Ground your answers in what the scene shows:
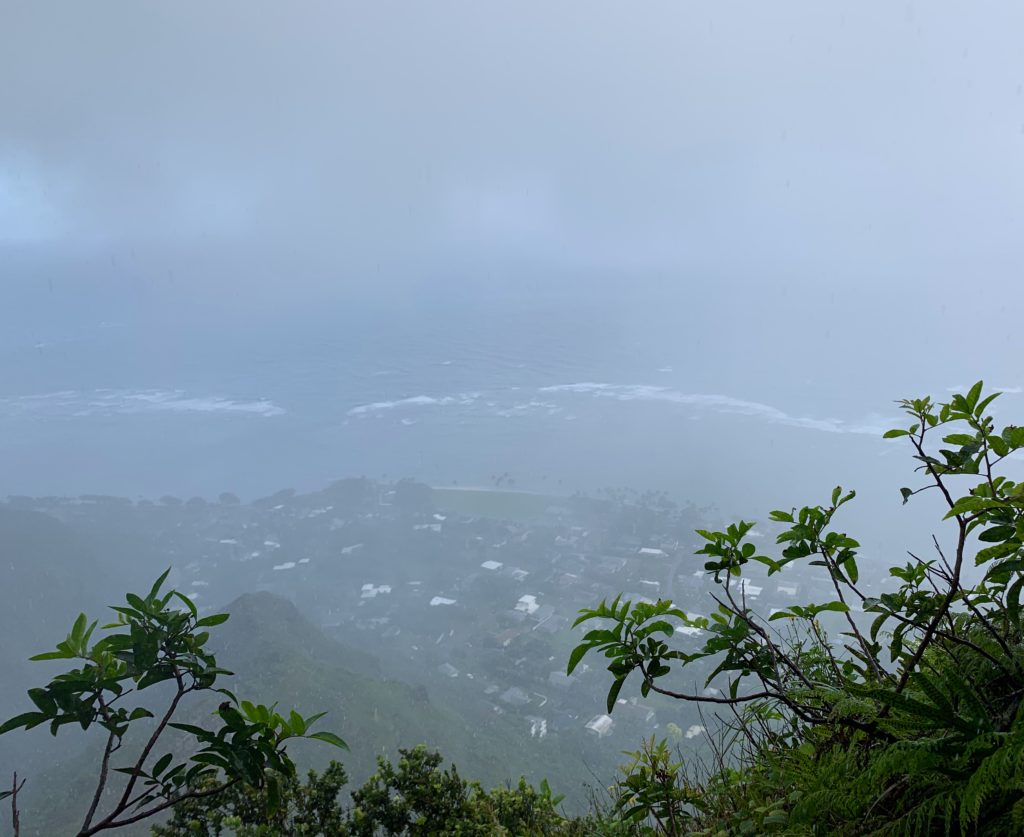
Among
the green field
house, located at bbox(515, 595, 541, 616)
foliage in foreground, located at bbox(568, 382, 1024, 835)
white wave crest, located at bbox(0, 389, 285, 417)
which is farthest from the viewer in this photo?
white wave crest, located at bbox(0, 389, 285, 417)

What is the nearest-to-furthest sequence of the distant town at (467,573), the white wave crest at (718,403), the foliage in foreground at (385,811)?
the foliage in foreground at (385,811)
the distant town at (467,573)
the white wave crest at (718,403)

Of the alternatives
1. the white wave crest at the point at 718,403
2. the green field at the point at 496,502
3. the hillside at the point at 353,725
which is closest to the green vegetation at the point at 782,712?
the hillside at the point at 353,725

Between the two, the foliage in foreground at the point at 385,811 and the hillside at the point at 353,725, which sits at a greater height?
the foliage in foreground at the point at 385,811

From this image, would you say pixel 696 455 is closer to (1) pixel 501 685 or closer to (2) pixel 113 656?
(1) pixel 501 685

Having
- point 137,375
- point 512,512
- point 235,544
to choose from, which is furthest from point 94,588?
point 137,375

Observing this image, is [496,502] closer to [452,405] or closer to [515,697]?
[515,697]

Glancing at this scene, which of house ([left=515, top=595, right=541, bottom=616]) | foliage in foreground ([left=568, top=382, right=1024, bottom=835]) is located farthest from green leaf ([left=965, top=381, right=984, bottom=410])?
house ([left=515, top=595, right=541, bottom=616])

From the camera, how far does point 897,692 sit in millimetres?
752

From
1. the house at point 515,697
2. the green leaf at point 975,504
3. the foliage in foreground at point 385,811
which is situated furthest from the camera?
the house at point 515,697

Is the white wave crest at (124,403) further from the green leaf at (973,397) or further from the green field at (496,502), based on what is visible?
the green leaf at (973,397)

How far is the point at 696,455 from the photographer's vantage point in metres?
67.6

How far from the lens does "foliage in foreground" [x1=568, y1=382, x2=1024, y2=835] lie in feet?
2.32

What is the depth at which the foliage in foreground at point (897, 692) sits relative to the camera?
708mm

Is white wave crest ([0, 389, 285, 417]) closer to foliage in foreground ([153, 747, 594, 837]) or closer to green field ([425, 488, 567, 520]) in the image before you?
green field ([425, 488, 567, 520])
